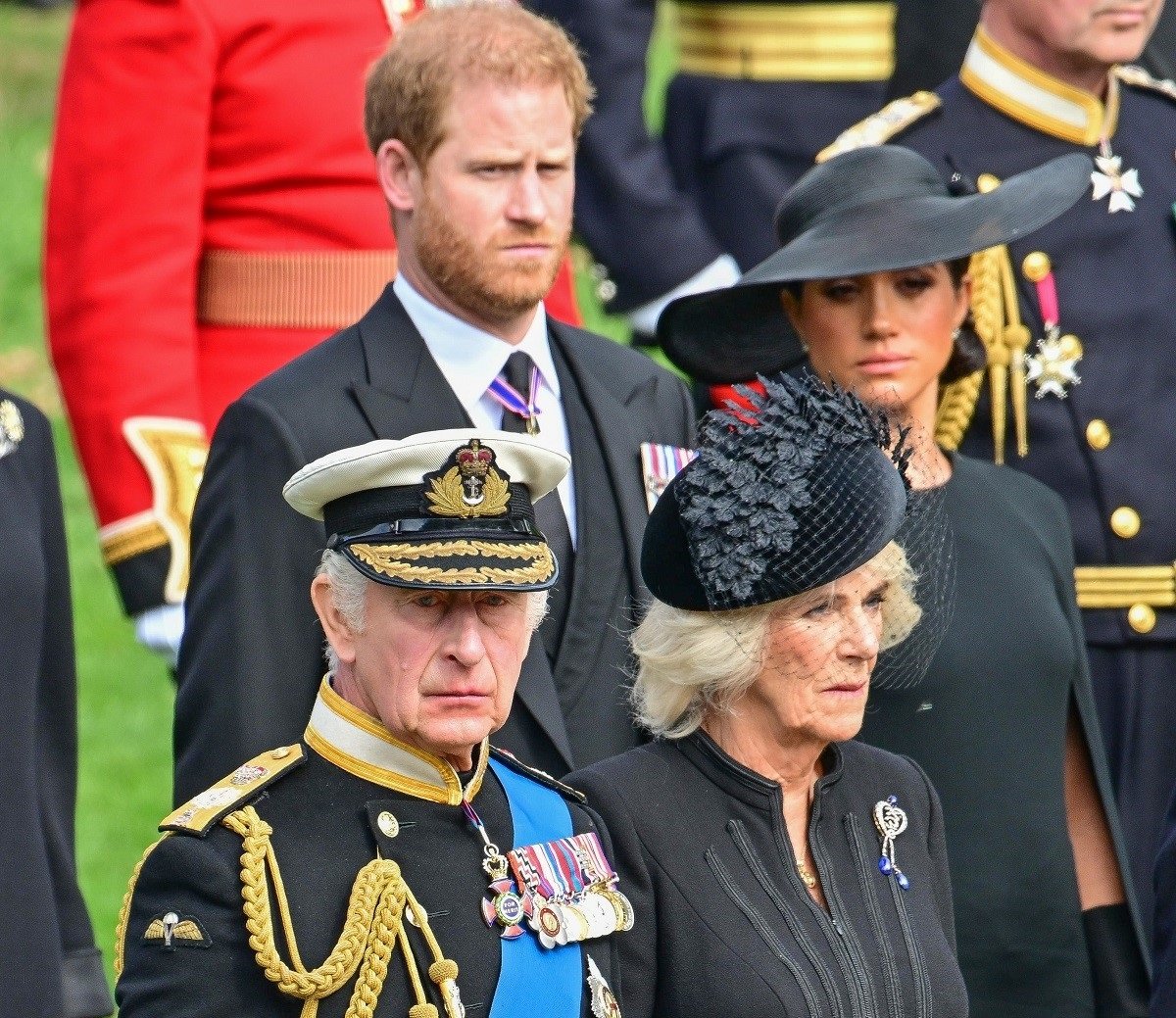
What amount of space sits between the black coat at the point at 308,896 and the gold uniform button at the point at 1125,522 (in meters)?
2.12

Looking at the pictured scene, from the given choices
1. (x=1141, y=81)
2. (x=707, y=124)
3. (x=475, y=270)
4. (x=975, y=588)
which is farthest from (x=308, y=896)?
(x=707, y=124)

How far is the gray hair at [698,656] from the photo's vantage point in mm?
4469

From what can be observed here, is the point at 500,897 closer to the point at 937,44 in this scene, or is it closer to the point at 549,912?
the point at 549,912

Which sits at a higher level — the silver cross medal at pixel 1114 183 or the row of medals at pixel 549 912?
the silver cross medal at pixel 1114 183

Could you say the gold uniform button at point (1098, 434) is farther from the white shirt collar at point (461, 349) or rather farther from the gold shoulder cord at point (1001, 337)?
the white shirt collar at point (461, 349)

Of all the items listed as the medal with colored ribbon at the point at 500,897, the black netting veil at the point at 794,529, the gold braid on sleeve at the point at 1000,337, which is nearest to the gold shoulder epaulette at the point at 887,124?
the gold braid on sleeve at the point at 1000,337

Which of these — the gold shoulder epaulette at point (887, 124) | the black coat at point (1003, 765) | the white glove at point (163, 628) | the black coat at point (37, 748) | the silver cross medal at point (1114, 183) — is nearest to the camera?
the black coat at point (37, 748)

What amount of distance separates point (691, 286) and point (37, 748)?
2.10 metres

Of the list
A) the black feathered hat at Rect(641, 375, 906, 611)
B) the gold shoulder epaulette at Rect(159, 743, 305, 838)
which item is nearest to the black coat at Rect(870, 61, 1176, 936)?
the black feathered hat at Rect(641, 375, 906, 611)

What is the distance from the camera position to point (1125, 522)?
19.6 ft

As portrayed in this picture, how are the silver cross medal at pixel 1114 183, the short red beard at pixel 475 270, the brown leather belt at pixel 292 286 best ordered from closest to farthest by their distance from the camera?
the short red beard at pixel 475 270, the brown leather belt at pixel 292 286, the silver cross medal at pixel 1114 183

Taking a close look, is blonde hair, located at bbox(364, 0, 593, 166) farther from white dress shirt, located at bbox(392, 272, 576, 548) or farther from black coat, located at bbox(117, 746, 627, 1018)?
black coat, located at bbox(117, 746, 627, 1018)

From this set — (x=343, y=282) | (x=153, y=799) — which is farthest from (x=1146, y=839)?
(x=153, y=799)

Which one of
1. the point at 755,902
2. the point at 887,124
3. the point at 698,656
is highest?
the point at 887,124
